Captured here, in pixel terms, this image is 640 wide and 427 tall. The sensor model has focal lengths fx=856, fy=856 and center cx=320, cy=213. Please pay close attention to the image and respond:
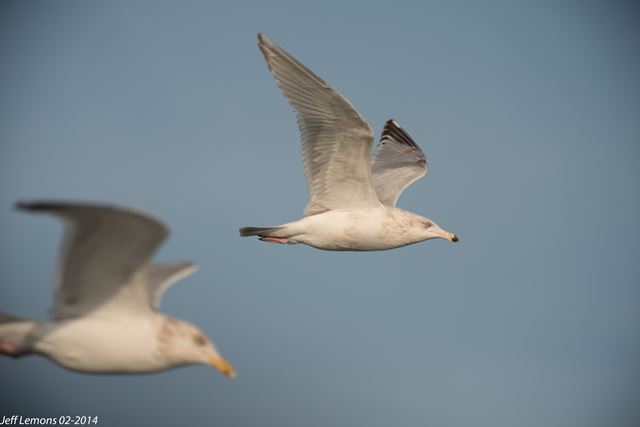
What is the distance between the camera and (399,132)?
16734 mm

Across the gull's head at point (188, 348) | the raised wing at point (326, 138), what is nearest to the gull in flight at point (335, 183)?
the raised wing at point (326, 138)

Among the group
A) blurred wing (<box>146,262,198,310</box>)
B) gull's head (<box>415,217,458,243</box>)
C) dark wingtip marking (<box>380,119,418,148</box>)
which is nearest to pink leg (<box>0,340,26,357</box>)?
blurred wing (<box>146,262,198,310</box>)

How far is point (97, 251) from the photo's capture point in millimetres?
7266

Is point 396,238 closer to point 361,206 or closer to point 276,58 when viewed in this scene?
point 361,206

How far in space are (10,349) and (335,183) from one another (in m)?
5.96

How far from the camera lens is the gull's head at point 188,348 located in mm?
7934

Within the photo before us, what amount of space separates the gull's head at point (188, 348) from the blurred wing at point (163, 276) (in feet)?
1.33

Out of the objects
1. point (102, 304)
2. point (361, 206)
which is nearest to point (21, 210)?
point (102, 304)

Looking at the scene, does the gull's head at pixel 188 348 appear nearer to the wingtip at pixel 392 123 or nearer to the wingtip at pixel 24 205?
the wingtip at pixel 24 205

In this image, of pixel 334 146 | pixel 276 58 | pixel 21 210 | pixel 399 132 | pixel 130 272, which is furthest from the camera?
pixel 399 132

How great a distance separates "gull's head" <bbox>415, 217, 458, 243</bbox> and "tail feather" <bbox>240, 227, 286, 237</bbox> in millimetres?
2171

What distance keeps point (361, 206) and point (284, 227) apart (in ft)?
3.92

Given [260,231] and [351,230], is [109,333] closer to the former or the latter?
[260,231]

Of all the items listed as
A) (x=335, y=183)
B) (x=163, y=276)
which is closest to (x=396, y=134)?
(x=335, y=183)
